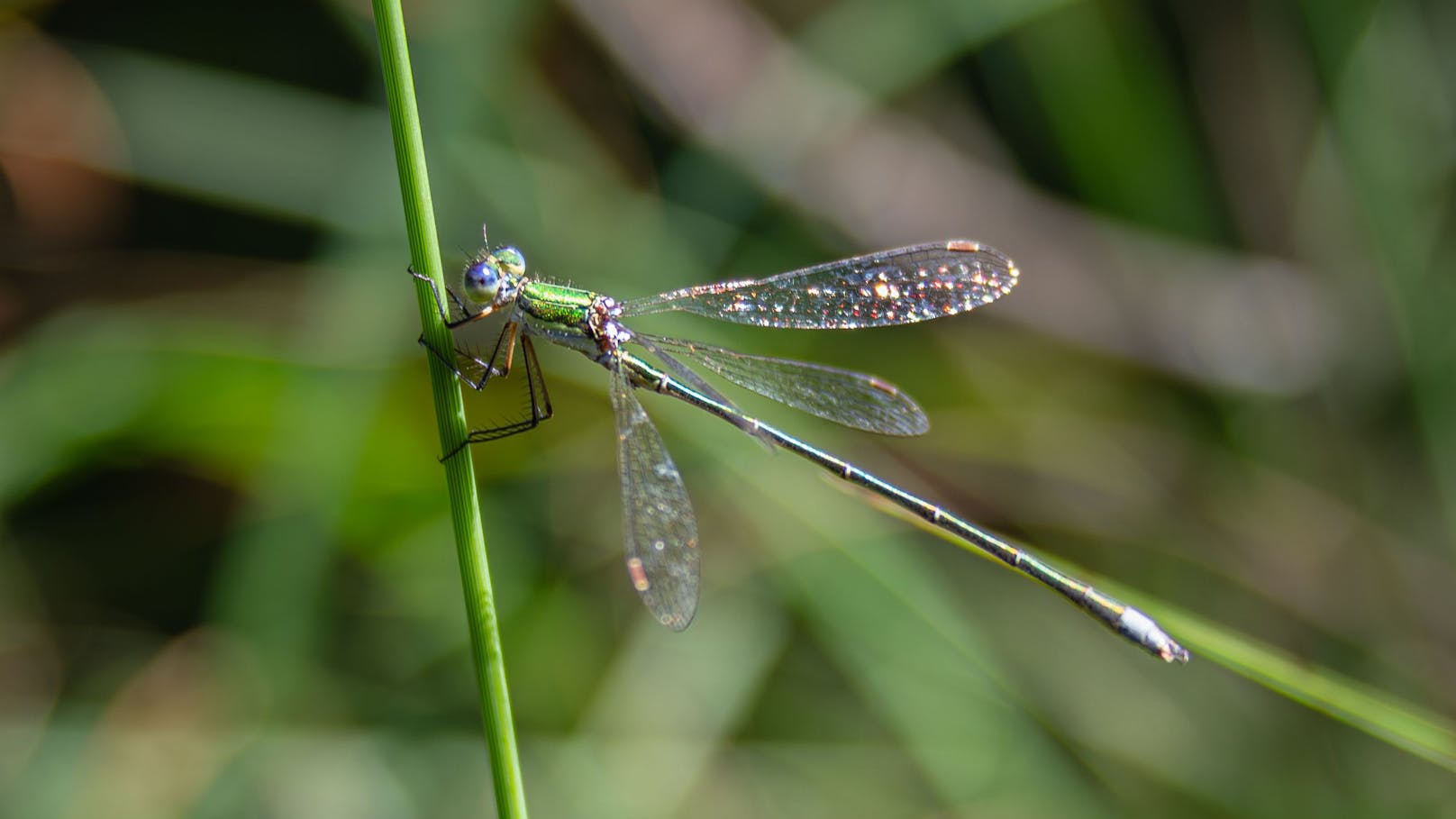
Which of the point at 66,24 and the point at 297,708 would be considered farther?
the point at 66,24

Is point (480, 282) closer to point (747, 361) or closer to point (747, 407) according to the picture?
point (747, 361)

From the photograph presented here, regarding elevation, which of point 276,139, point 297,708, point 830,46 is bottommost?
point 297,708

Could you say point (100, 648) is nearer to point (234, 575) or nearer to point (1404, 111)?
point (234, 575)

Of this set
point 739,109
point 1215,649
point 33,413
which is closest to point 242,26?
point 33,413

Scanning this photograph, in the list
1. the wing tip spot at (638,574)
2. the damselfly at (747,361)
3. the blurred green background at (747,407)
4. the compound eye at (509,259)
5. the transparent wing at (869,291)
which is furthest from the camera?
the blurred green background at (747,407)

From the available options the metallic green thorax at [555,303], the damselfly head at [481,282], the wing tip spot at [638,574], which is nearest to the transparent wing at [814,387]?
the metallic green thorax at [555,303]

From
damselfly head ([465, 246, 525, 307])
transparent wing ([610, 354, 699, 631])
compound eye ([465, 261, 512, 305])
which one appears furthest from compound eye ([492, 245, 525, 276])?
transparent wing ([610, 354, 699, 631])

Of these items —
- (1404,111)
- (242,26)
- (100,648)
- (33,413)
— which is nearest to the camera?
(33,413)

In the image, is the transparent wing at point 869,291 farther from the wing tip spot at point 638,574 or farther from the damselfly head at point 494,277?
the wing tip spot at point 638,574
